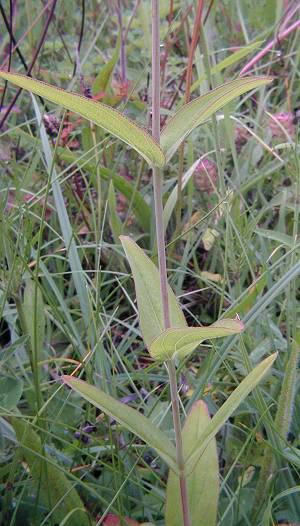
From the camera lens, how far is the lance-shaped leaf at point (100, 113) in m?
0.53

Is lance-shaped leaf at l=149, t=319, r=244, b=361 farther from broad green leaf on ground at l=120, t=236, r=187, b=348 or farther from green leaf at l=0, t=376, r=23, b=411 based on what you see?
green leaf at l=0, t=376, r=23, b=411

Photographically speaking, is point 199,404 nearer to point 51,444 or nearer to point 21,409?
point 51,444

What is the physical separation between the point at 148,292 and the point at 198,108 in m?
0.20

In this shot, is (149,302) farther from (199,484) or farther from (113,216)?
(113,216)

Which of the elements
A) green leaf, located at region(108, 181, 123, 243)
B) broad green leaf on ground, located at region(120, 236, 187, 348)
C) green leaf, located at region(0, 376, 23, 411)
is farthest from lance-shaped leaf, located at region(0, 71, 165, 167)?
green leaf, located at region(108, 181, 123, 243)

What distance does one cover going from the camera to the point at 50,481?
762mm

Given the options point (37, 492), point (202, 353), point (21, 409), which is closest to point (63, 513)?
point (37, 492)

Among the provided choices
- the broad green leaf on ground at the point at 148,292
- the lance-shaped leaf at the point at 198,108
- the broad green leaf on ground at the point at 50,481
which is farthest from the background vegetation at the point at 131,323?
the lance-shaped leaf at the point at 198,108

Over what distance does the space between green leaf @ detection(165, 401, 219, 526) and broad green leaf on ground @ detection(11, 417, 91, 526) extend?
4.3 inches

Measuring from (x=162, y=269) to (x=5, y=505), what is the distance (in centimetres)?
35

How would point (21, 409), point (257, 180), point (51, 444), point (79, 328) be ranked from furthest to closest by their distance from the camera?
1. point (257, 180)
2. point (79, 328)
3. point (21, 409)
4. point (51, 444)

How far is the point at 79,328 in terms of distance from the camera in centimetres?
106

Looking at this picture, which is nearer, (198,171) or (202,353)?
(202,353)

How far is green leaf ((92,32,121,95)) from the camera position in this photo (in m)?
1.32
